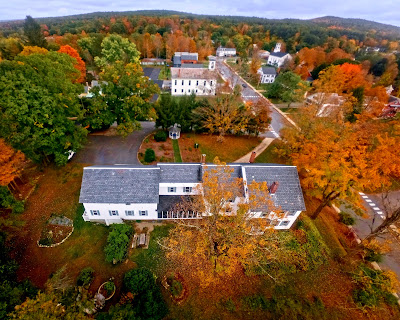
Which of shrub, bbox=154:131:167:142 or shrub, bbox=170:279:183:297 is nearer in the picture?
shrub, bbox=170:279:183:297

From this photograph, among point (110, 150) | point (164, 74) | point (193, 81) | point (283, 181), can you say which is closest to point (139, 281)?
point (283, 181)

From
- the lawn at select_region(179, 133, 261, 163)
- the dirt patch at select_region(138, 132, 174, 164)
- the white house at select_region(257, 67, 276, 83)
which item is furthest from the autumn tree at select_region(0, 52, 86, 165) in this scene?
the white house at select_region(257, 67, 276, 83)

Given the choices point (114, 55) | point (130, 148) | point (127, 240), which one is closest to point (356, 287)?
point (127, 240)

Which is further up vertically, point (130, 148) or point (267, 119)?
point (267, 119)

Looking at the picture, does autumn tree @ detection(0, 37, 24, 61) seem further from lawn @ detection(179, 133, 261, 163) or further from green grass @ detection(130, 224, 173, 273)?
green grass @ detection(130, 224, 173, 273)

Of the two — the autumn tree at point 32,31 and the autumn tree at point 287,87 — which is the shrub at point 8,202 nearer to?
the autumn tree at point 32,31

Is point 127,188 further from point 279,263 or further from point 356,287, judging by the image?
point 356,287

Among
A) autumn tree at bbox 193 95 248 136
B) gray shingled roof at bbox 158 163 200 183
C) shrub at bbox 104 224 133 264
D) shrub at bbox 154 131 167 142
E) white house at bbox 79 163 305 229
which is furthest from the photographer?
shrub at bbox 154 131 167 142
